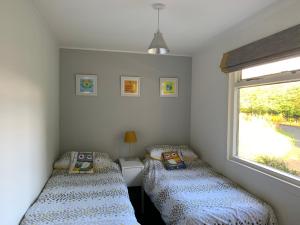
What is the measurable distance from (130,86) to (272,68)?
2163 millimetres

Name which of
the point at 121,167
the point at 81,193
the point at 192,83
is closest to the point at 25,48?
the point at 81,193

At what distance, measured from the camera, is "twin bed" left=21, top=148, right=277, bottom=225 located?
1.96m

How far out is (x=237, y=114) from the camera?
9.39 ft

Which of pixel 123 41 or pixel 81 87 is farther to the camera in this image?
pixel 81 87

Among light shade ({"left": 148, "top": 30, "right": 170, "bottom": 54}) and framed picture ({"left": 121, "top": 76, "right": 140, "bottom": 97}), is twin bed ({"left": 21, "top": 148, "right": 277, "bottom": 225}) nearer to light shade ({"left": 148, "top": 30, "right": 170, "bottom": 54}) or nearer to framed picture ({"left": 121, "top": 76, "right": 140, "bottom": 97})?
framed picture ({"left": 121, "top": 76, "right": 140, "bottom": 97})

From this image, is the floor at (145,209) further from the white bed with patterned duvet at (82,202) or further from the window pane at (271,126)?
the window pane at (271,126)

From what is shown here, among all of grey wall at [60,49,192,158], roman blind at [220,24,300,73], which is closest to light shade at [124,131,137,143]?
grey wall at [60,49,192,158]

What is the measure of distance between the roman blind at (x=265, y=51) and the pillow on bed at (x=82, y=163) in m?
2.14

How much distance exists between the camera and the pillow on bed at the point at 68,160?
3.15 m

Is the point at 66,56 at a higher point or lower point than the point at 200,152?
higher

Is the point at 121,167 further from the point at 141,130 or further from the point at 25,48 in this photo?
the point at 25,48

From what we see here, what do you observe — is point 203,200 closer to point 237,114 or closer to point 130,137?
point 237,114

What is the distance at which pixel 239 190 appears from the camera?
256 cm

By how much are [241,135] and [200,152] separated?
1.01 meters
